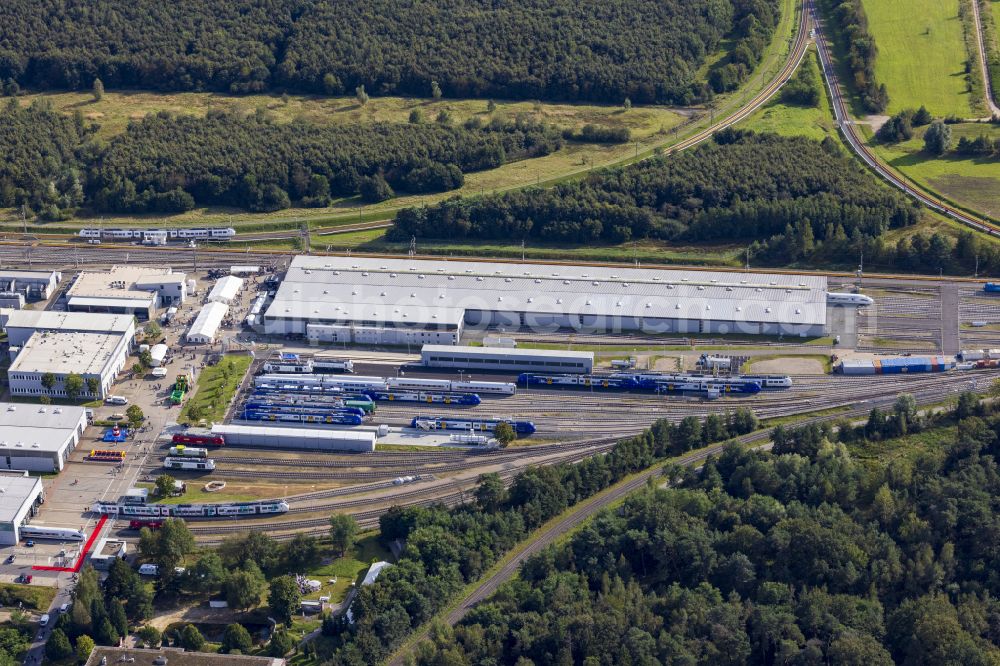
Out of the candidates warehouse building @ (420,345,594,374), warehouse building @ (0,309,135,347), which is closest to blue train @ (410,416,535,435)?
warehouse building @ (420,345,594,374)

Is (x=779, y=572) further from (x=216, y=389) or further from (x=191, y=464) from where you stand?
(x=216, y=389)

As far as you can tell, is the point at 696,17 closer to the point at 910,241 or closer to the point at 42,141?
the point at 910,241

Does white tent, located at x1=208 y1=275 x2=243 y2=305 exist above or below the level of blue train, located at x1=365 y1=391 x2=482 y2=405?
above

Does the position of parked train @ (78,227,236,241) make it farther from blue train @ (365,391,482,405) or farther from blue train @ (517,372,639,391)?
blue train @ (517,372,639,391)

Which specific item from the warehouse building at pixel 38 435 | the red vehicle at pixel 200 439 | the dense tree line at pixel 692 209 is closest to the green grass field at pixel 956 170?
the dense tree line at pixel 692 209

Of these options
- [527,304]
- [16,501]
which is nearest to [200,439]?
[16,501]
